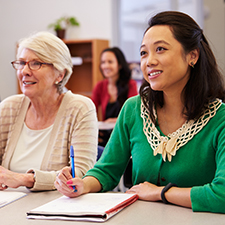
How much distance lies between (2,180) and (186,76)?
34.9 inches

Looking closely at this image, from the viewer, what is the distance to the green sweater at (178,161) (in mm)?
1189

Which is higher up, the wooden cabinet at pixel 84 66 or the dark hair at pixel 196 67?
the dark hair at pixel 196 67

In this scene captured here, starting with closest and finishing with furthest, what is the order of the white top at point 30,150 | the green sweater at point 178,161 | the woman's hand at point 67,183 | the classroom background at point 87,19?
the green sweater at point 178,161 < the woman's hand at point 67,183 < the white top at point 30,150 < the classroom background at point 87,19

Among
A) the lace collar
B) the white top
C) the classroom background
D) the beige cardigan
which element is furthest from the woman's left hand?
the classroom background

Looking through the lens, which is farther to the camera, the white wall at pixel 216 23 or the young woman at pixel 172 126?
the white wall at pixel 216 23

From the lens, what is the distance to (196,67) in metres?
1.45

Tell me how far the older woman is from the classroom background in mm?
3712

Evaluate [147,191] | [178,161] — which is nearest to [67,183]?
[147,191]

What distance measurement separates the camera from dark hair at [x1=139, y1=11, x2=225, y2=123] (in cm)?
139

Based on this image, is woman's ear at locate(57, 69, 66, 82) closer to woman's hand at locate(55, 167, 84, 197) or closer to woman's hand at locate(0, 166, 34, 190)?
woman's hand at locate(0, 166, 34, 190)

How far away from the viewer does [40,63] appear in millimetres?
1940

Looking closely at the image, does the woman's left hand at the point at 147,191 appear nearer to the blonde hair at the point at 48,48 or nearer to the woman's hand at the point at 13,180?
the woman's hand at the point at 13,180

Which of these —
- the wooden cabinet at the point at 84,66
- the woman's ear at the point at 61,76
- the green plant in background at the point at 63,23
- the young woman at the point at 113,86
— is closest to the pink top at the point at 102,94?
the young woman at the point at 113,86

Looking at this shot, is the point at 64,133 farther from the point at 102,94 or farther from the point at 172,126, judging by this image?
the point at 102,94
